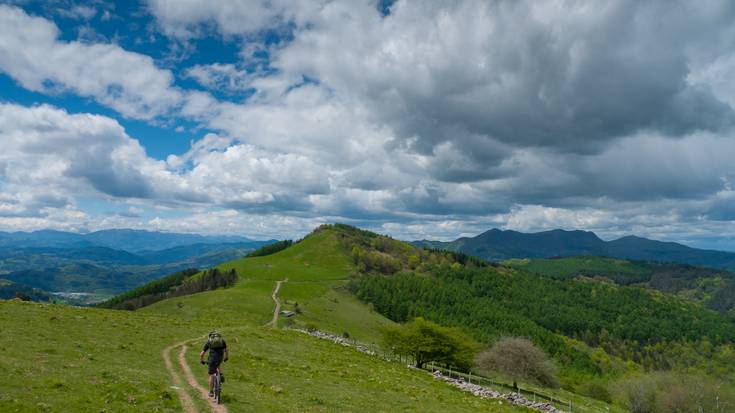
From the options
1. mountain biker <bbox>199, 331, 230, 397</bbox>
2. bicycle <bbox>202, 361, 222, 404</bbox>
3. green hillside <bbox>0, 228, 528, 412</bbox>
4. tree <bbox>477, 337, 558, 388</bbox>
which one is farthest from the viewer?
tree <bbox>477, 337, 558, 388</bbox>

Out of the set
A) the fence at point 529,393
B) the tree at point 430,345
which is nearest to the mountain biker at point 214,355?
the fence at point 529,393

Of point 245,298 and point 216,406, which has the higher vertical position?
point 216,406

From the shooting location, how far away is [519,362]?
86.0 meters

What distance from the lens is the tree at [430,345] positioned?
86.4 m

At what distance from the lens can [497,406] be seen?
42.3 metres

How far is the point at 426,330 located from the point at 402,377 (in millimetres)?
40105

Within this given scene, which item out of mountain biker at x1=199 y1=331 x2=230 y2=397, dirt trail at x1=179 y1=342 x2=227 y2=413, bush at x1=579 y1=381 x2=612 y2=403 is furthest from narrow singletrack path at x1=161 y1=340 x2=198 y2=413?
bush at x1=579 y1=381 x2=612 y2=403

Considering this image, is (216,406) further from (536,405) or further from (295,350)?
(536,405)

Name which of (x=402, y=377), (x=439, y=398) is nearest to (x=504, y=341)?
(x=402, y=377)

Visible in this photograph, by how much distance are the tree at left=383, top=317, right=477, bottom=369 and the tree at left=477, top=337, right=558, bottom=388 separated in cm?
453

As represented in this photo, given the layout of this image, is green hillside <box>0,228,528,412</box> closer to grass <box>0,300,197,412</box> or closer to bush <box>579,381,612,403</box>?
grass <box>0,300,197,412</box>

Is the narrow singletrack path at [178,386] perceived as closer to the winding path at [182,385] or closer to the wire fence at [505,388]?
the winding path at [182,385]

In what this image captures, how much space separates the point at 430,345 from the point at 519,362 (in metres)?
18.6

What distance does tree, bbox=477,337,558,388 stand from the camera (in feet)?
281
